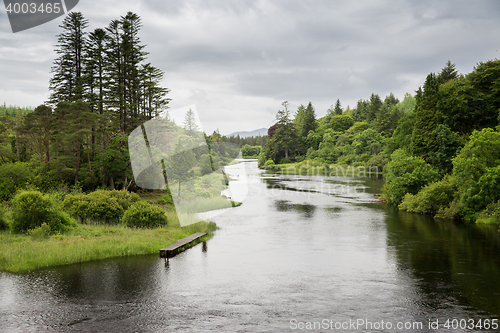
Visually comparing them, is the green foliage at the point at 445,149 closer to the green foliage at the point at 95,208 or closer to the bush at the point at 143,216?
the bush at the point at 143,216

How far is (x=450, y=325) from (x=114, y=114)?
122 feet

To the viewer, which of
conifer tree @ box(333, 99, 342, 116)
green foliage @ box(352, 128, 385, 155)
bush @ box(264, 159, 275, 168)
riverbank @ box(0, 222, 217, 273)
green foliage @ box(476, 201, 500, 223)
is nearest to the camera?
riverbank @ box(0, 222, 217, 273)

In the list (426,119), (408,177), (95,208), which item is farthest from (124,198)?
(426,119)

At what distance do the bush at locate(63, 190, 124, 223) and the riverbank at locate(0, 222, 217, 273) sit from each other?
1.48 metres

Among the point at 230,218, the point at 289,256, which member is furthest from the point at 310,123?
the point at 289,256

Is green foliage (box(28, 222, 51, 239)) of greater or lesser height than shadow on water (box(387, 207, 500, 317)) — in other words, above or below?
above

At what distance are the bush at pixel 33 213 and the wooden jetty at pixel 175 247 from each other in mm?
5953

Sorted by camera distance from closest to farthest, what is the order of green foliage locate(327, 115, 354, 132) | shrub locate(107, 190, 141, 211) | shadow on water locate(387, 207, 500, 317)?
shadow on water locate(387, 207, 500, 317), shrub locate(107, 190, 141, 211), green foliage locate(327, 115, 354, 132)

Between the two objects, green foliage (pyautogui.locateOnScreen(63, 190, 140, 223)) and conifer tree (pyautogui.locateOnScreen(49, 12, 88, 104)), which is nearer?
green foliage (pyautogui.locateOnScreen(63, 190, 140, 223))

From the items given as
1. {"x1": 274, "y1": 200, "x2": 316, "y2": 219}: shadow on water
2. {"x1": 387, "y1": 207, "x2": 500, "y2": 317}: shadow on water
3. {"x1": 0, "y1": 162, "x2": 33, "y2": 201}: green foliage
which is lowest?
{"x1": 387, "y1": 207, "x2": 500, "y2": 317}: shadow on water

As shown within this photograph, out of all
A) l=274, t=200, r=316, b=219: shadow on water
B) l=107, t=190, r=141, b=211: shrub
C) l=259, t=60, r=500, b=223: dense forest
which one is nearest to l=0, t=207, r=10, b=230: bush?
l=107, t=190, r=141, b=211: shrub

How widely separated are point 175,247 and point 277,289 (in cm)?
574

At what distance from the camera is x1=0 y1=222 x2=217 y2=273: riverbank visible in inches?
519

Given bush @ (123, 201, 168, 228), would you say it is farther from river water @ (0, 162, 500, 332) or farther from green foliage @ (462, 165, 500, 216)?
green foliage @ (462, 165, 500, 216)
